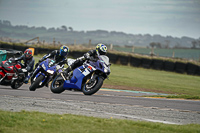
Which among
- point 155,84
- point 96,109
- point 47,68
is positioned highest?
point 47,68

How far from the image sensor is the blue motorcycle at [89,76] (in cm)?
978

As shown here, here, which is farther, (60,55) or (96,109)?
(60,55)

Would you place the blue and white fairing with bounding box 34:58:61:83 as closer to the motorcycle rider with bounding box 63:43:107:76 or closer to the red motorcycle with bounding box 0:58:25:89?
the motorcycle rider with bounding box 63:43:107:76

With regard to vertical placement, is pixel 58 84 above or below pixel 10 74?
below

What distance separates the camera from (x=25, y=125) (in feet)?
20.1

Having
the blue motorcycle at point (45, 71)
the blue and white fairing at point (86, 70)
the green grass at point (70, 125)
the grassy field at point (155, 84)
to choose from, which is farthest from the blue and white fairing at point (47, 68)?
the grassy field at point (155, 84)

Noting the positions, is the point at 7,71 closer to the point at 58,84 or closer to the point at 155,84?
the point at 58,84

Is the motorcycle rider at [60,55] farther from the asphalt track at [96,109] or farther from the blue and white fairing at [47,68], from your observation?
the asphalt track at [96,109]

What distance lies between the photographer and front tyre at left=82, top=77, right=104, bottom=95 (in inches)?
381

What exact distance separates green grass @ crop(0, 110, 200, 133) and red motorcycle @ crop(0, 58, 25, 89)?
5.02 metres

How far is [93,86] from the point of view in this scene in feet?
32.3

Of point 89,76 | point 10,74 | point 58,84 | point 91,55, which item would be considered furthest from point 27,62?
point 89,76

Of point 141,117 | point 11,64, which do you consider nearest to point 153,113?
point 141,117

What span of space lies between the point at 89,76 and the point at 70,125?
3923mm
